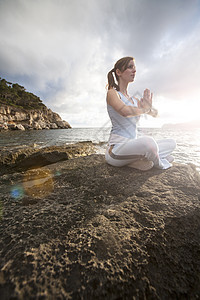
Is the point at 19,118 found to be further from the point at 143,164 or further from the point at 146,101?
the point at 143,164

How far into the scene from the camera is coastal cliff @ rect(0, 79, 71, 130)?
36438 mm

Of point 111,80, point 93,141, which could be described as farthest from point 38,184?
point 93,141

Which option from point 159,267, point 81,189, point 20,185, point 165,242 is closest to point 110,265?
point 159,267

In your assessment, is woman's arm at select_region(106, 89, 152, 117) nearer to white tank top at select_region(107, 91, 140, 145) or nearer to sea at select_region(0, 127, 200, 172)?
white tank top at select_region(107, 91, 140, 145)

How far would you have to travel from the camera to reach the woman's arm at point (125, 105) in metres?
2.33

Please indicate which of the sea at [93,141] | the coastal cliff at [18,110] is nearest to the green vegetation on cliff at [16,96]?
the coastal cliff at [18,110]

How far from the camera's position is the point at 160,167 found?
238 cm

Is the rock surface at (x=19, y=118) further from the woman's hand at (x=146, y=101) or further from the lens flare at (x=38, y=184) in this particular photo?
the woman's hand at (x=146, y=101)

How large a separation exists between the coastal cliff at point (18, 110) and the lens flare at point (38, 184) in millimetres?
38733

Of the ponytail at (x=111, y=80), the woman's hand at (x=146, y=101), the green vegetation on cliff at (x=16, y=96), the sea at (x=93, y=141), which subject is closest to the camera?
the woman's hand at (x=146, y=101)

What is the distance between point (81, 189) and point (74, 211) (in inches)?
18.6

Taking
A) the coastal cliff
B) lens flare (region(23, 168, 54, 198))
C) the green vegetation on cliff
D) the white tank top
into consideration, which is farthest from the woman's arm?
the green vegetation on cliff

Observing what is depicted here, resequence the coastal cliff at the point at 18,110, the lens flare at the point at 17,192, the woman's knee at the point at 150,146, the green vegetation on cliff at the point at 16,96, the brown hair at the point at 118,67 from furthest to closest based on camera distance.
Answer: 1. the green vegetation on cliff at the point at 16,96
2. the coastal cliff at the point at 18,110
3. the brown hair at the point at 118,67
4. the woman's knee at the point at 150,146
5. the lens flare at the point at 17,192

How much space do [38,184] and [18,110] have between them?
4997 centimetres
